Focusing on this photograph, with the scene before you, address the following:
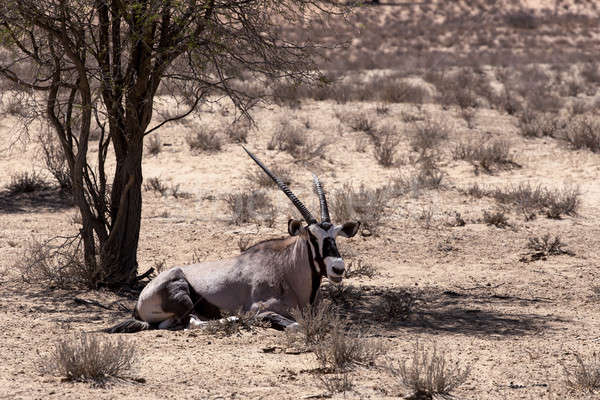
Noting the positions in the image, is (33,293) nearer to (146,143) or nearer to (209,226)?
(209,226)

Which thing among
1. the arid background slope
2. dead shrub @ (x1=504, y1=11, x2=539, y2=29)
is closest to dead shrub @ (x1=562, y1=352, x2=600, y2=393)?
the arid background slope

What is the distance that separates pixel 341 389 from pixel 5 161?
11.1 m

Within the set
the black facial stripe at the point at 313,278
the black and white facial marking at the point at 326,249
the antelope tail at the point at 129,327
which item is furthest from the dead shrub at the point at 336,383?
the antelope tail at the point at 129,327

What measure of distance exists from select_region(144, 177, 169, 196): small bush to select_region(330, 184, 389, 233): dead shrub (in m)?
2.57

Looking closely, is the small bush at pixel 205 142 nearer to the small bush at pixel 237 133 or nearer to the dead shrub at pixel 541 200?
the small bush at pixel 237 133

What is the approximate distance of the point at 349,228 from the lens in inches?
277

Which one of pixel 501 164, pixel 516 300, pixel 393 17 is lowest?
pixel 516 300

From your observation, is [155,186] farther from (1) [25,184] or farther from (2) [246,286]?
(2) [246,286]

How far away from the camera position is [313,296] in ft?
23.4

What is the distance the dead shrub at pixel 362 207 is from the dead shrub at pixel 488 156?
115 inches

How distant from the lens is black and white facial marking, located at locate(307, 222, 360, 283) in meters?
6.54

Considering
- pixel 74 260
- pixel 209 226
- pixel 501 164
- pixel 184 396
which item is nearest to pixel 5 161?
pixel 209 226

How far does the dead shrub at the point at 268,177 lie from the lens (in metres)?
13.7

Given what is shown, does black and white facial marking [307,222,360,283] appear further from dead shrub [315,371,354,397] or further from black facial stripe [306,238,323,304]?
dead shrub [315,371,354,397]
